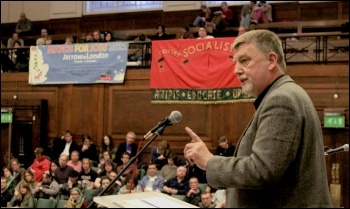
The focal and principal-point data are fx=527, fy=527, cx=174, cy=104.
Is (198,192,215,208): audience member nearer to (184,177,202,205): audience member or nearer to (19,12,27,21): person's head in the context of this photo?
(184,177,202,205): audience member

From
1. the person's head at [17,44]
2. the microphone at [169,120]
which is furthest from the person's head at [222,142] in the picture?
the microphone at [169,120]

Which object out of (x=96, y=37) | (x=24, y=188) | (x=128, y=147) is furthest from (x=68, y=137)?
(x=96, y=37)

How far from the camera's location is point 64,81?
415 inches

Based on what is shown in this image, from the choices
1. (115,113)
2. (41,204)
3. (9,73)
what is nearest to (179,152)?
(115,113)

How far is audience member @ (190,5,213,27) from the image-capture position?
11.1 metres

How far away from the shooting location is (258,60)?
1.77 m

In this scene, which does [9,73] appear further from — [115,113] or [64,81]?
[115,113]

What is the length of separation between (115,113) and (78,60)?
127 cm

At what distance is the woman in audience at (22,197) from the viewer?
8305 mm

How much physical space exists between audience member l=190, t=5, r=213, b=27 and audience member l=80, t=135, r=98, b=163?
3442mm

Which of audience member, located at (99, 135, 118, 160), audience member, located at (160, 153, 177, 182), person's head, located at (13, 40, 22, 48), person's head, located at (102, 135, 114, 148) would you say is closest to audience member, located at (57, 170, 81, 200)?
audience member, located at (99, 135, 118, 160)

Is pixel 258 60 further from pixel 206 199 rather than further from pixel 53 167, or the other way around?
pixel 53 167

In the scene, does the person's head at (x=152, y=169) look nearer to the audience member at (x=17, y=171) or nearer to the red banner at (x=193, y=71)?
the red banner at (x=193, y=71)

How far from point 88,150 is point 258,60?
809cm
